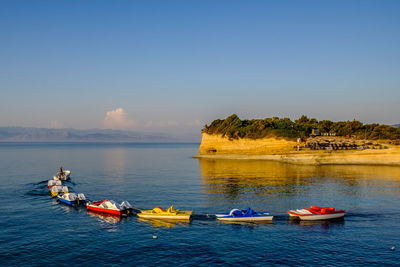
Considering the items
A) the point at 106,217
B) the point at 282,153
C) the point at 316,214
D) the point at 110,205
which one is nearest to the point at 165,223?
the point at 106,217

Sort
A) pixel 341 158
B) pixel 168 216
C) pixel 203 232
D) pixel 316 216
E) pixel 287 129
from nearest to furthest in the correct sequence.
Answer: pixel 203 232 < pixel 168 216 < pixel 316 216 < pixel 341 158 < pixel 287 129

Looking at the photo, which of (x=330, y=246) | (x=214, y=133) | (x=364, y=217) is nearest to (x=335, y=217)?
(x=364, y=217)

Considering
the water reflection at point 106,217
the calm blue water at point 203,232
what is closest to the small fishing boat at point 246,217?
the calm blue water at point 203,232

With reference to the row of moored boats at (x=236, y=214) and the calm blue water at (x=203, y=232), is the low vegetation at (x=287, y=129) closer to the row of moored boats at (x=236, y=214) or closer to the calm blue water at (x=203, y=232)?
the calm blue water at (x=203, y=232)

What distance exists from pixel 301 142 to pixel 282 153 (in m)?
14.8

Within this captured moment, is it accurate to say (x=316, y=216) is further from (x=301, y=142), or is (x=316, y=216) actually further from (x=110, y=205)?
(x=301, y=142)

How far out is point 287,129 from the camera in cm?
15375

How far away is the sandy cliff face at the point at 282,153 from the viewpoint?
350ft

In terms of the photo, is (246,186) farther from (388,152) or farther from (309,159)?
(388,152)

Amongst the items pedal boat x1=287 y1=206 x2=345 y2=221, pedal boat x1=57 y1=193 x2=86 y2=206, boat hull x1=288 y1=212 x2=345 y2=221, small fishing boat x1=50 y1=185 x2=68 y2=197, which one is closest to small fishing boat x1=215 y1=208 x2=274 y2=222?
boat hull x1=288 y1=212 x2=345 y2=221

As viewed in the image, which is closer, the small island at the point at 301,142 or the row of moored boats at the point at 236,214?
the row of moored boats at the point at 236,214

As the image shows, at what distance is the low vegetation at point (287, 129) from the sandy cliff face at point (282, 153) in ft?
12.2

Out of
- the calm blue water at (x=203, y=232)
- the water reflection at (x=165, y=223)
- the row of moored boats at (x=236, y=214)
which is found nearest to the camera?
the calm blue water at (x=203, y=232)

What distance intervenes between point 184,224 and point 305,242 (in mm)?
14242
